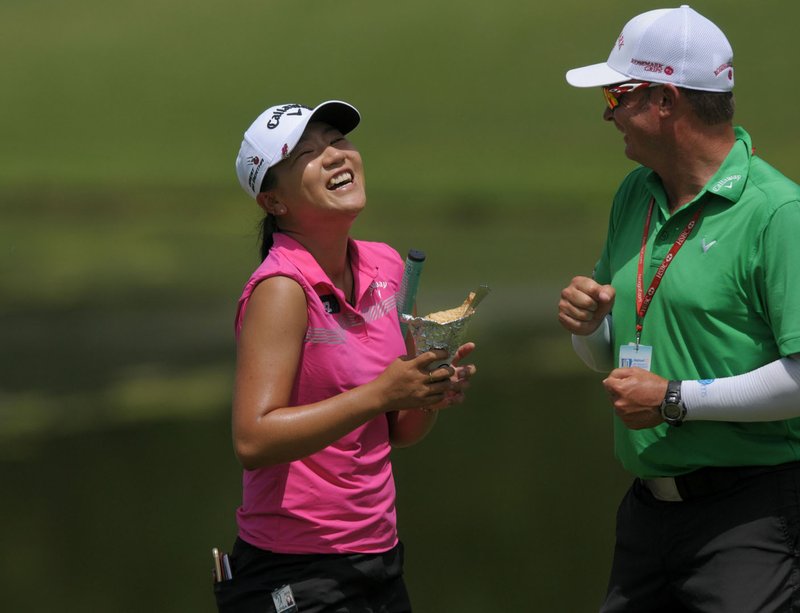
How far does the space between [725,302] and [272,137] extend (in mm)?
973

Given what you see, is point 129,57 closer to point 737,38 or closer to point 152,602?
point 152,602

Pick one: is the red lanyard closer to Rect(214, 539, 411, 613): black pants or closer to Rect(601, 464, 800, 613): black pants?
Rect(601, 464, 800, 613): black pants

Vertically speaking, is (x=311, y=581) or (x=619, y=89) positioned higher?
(x=619, y=89)

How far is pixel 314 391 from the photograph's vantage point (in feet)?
8.42

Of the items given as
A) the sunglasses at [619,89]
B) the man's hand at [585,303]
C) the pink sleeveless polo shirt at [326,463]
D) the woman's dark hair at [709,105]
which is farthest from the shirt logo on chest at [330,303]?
the woman's dark hair at [709,105]

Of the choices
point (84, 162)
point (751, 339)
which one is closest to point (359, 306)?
point (751, 339)

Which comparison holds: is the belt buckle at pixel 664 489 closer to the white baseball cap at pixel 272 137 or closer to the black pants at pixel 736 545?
the black pants at pixel 736 545

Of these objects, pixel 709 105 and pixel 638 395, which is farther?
pixel 709 105

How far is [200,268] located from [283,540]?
1.13m

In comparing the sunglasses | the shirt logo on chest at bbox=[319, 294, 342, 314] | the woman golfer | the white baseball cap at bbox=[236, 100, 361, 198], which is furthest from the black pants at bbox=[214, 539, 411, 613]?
the sunglasses

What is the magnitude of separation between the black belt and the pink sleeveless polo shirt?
62 centimetres

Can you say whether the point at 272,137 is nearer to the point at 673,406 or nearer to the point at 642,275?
the point at 642,275

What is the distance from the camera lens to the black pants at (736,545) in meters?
2.55

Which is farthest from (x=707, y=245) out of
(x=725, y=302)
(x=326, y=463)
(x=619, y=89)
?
(x=326, y=463)
